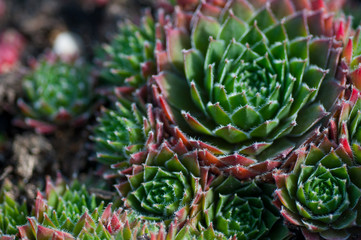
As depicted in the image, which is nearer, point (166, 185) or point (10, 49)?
point (166, 185)

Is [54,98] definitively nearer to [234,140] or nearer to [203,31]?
[203,31]

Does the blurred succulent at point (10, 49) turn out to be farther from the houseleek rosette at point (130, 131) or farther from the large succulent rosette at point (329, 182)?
the large succulent rosette at point (329, 182)

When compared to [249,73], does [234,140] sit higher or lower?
lower

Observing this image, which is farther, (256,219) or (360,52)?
(360,52)

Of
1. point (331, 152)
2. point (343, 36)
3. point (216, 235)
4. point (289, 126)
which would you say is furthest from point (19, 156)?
point (343, 36)

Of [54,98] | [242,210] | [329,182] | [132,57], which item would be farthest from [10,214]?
[329,182]

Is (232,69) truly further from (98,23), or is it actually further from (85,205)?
(98,23)

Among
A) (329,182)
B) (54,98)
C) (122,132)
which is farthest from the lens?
(54,98)

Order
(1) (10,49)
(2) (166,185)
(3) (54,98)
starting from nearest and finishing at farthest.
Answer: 1. (2) (166,185)
2. (3) (54,98)
3. (1) (10,49)
